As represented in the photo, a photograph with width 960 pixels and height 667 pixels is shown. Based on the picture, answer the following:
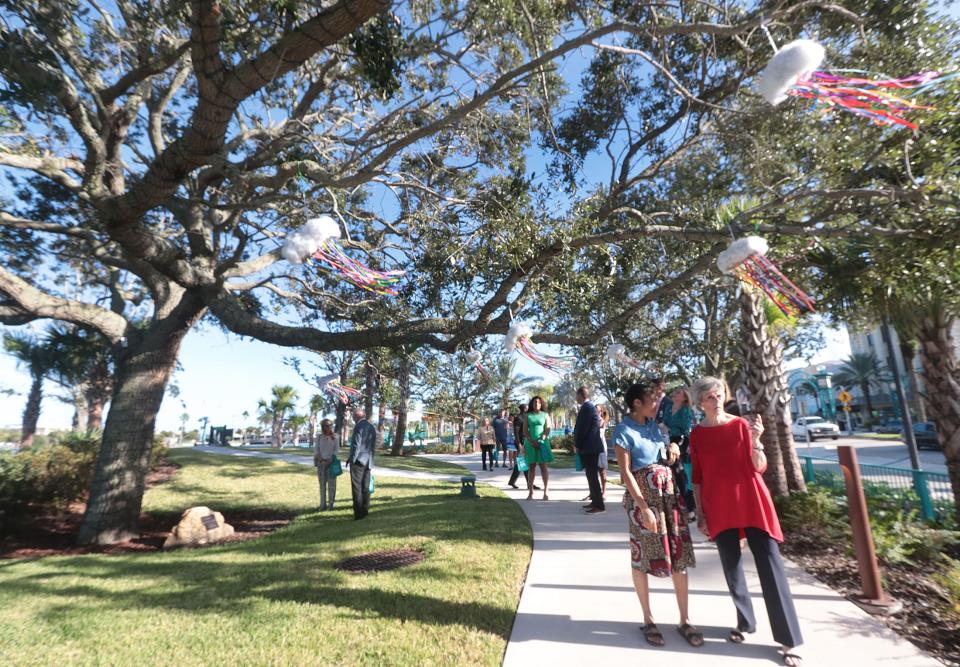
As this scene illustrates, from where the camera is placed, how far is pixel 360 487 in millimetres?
7754

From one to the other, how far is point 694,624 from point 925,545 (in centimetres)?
312

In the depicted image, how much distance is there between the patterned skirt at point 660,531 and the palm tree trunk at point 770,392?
502 centimetres

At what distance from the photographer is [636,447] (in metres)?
3.43

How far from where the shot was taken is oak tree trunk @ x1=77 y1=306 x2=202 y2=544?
25.5ft

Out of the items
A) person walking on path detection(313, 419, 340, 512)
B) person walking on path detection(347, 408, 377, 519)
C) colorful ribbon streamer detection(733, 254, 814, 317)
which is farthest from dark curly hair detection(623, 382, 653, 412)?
person walking on path detection(313, 419, 340, 512)

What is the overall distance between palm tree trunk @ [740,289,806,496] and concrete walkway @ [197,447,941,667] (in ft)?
8.97

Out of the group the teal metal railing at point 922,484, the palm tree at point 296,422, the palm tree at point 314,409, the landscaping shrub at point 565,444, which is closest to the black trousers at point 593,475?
the teal metal railing at point 922,484

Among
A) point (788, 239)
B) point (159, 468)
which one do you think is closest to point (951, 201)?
point (788, 239)

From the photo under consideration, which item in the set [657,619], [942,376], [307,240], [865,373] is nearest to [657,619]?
[657,619]

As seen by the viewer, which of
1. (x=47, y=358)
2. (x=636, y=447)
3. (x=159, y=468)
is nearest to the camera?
(x=636, y=447)

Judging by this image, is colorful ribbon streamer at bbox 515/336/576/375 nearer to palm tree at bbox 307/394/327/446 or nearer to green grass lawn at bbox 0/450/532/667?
green grass lawn at bbox 0/450/532/667

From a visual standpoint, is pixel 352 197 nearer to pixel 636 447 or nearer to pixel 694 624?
pixel 636 447

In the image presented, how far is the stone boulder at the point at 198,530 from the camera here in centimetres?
734

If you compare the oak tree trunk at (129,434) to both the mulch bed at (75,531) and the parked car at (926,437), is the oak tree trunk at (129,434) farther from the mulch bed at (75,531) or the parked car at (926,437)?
the parked car at (926,437)
